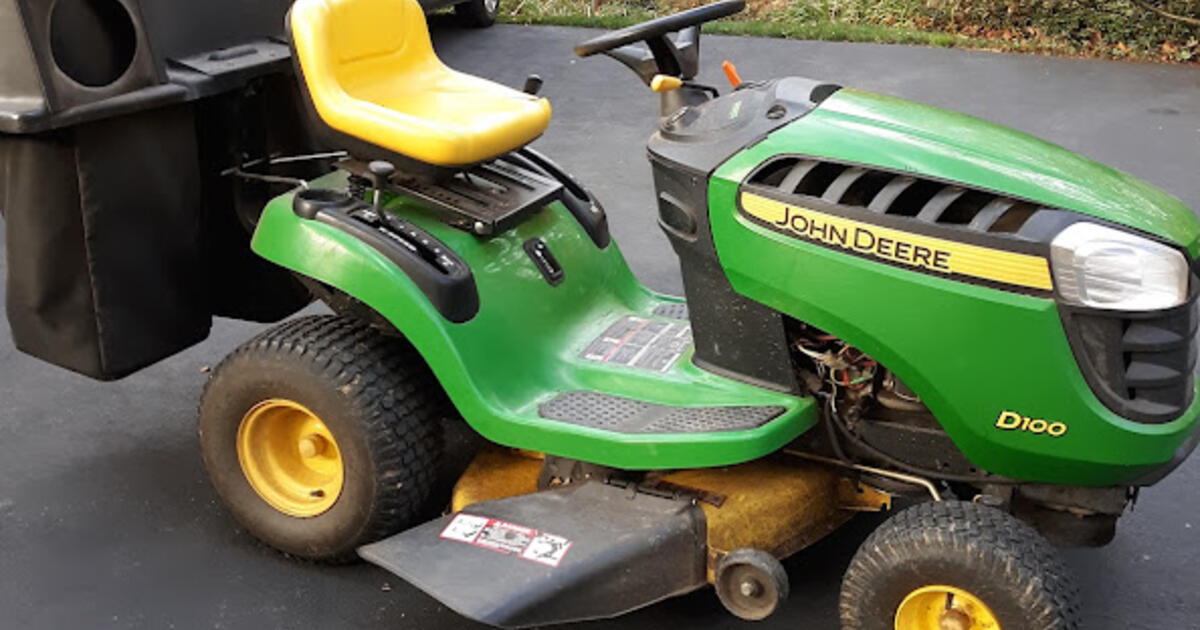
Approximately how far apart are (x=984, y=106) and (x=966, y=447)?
4.29m

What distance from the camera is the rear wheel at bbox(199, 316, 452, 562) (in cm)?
299

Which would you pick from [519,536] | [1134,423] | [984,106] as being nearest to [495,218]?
[519,536]

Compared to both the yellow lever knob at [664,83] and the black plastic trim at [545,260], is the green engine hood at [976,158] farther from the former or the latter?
the black plastic trim at [545,260]

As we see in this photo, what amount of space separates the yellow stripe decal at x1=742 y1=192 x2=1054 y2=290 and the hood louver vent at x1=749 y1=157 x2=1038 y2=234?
0.04 meters

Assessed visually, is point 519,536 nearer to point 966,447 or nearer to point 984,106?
point 966,447

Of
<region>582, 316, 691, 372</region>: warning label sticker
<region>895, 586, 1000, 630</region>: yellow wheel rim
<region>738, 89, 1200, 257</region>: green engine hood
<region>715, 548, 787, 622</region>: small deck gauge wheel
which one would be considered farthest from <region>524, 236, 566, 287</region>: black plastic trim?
<region>895, 586, 1000, 630</region>: yellow wheel rim

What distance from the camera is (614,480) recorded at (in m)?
2.90

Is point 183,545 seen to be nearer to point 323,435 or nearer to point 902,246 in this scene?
point 323,435

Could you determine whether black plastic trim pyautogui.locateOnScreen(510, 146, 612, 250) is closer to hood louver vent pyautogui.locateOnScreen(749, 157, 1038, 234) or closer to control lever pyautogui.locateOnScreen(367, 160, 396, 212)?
control lever pyautogui.locateOnScreen(367, 160, 396, 212)

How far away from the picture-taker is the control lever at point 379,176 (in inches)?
117

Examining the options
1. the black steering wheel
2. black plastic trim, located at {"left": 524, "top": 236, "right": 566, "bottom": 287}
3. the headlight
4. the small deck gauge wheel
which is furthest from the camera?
black plastic trim, located at {"left": 524, "top": 236, "right": 566, "bottom": 287}

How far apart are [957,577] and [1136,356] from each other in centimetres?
49

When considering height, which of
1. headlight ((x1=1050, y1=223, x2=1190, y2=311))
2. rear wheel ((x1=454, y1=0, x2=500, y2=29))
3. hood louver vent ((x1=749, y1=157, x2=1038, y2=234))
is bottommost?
rear wheel ((x1=454, y1=0, x2=500, y2=29))

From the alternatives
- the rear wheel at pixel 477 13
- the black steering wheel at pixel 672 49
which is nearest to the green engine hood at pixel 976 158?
the black steering wheel at pixel 672 49
